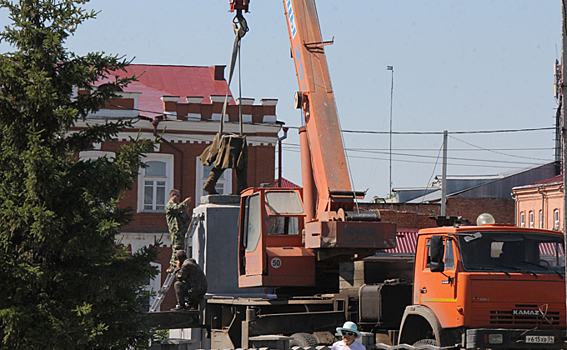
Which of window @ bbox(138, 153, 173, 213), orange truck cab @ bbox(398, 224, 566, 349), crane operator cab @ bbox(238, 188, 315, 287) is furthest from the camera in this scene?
window @ bbox(138, 153, 173, 213)

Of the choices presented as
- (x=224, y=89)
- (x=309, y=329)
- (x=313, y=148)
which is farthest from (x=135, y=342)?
(x=224, y=89)

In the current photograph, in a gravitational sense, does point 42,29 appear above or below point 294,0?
below

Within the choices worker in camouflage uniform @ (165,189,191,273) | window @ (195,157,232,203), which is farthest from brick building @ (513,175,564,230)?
worker in camouflage uniform @ (165,189,191,273)

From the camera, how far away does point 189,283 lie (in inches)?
654

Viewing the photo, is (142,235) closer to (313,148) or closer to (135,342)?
(313,148)

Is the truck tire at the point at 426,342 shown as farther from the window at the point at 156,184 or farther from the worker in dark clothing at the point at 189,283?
the window at the point at 156,184

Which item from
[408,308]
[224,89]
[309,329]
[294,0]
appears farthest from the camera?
[224,89]

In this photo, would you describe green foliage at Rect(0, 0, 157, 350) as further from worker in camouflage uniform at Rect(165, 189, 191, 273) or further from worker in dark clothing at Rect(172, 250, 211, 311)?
worker in camouflage uniform at Rect(165, 189, 191, 273)

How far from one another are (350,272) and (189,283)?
4.06 meters

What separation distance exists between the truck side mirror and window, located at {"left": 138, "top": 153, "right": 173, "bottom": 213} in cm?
2173

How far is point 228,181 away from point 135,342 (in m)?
23.2

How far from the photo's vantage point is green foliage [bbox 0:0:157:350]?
342 inches

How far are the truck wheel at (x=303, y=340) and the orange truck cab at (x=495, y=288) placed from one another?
205 cm

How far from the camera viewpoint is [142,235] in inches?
1240
